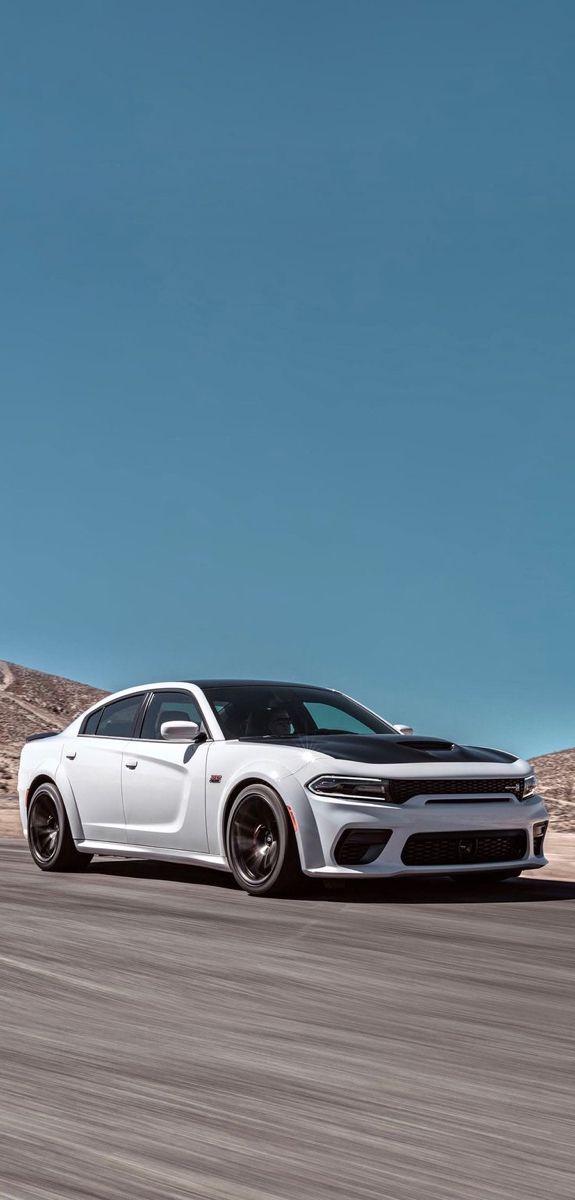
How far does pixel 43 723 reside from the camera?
37312 mm

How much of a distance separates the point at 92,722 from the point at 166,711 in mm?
1063

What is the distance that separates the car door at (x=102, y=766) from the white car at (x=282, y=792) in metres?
0.01

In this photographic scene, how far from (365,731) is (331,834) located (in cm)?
176

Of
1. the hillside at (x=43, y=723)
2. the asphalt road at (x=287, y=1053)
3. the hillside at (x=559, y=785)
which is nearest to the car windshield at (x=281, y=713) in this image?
the asphalt road at (x=287, y=1053)

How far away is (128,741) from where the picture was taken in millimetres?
9812

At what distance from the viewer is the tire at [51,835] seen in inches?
406

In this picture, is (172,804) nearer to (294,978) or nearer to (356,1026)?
(294,978)

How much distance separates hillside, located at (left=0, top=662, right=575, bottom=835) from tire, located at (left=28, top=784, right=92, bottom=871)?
16.7 ft

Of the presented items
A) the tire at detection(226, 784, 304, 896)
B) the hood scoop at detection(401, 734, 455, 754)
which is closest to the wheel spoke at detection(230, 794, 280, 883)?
the tire at detection(226, 784, 304, 896)

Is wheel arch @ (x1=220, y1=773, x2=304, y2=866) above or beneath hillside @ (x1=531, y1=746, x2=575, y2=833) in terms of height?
beneath

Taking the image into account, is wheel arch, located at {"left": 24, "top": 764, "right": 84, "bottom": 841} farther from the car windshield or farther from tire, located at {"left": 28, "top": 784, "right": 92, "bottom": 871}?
the car windshield

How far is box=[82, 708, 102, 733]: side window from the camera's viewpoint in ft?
34.6

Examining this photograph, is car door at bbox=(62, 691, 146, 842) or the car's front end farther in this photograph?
car door at bbox=(62, 691, 146, 842)

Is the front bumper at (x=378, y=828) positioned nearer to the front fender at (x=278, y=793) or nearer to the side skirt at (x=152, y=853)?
the front fender at (x=278, y=793)
